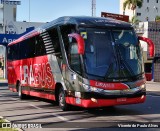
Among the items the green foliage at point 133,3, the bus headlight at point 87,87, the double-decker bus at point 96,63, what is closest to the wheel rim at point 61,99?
the double-decker bus at point 96,63

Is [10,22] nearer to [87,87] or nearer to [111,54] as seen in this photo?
[111,54]

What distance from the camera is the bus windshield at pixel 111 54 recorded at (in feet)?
44.1

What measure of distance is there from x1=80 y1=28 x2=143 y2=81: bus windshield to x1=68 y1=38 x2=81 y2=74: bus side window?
373 millimetres

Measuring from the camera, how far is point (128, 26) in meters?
14.5

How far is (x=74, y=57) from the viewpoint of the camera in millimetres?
14008

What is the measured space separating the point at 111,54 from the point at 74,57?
1.26 meters

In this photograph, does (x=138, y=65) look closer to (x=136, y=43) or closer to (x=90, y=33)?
(x=136, y=43)

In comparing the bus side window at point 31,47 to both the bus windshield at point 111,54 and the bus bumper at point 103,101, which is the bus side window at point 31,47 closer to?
the bus windshield at point 111,54

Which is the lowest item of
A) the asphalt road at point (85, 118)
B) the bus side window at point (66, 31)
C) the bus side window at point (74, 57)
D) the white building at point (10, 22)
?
the asphalt road at point (85, 118)

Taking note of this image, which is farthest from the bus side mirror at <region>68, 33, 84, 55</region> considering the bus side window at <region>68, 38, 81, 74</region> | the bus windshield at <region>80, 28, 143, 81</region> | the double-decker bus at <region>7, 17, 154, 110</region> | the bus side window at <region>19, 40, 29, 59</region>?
the bus side window at <region>19, 40, 29, 59</region>

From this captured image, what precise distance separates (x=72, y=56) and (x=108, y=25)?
162 centimetres

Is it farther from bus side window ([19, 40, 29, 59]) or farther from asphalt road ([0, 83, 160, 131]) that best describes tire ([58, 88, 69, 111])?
bus side window ([19, 40, 29, 59])

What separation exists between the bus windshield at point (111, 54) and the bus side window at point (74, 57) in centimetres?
37

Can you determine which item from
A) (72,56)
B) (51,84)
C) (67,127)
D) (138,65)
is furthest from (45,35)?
(67,127)
